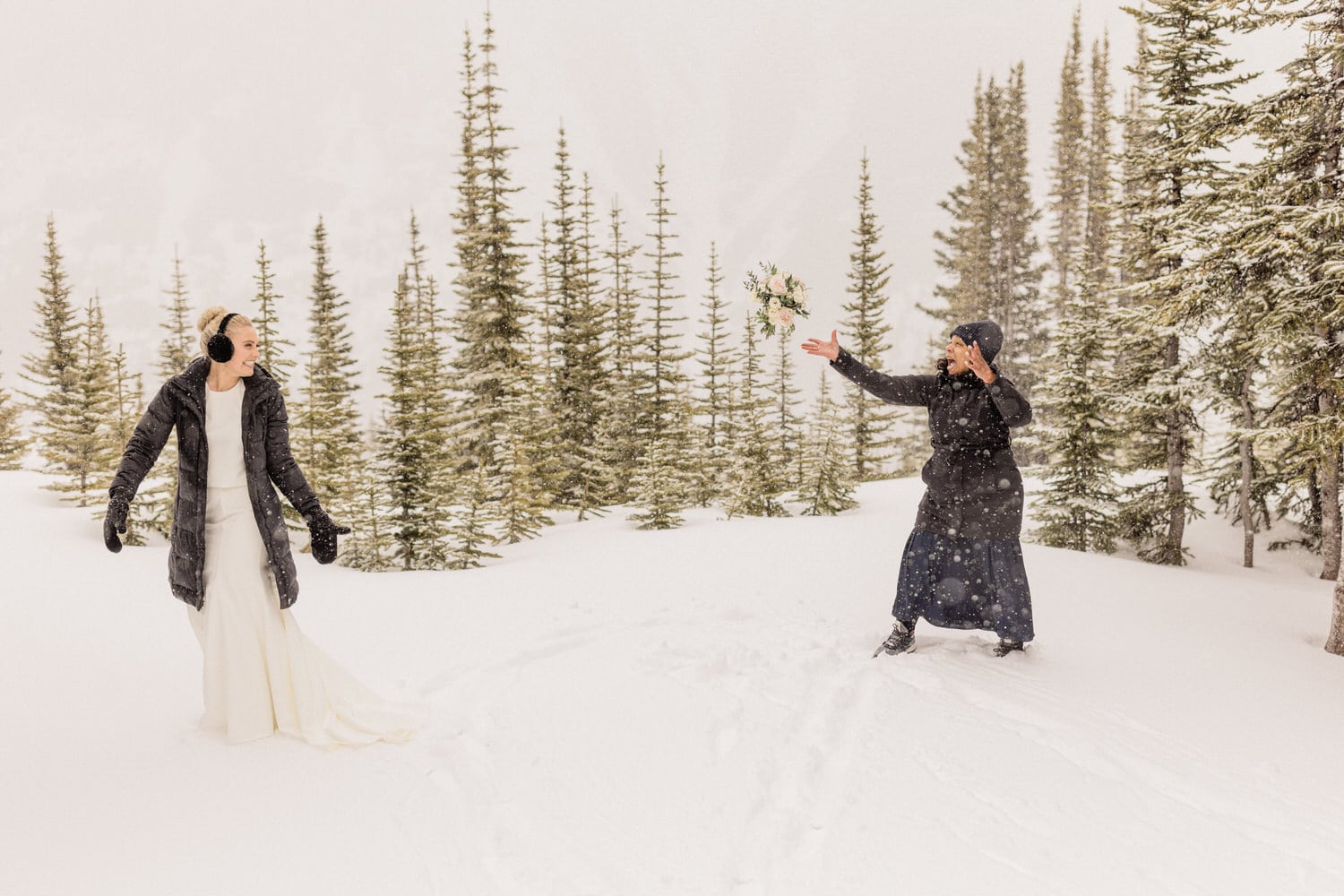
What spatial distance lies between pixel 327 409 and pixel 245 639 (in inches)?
445

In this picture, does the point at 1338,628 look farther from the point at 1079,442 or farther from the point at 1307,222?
the point at 1079,442

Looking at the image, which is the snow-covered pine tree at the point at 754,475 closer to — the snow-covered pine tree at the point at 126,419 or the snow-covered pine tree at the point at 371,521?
the snow-covered pine tree at the point at 371,521

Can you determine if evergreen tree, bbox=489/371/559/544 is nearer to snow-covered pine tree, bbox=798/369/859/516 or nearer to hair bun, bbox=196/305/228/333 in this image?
snow-covered pine tree, bbox=798/369/859/516

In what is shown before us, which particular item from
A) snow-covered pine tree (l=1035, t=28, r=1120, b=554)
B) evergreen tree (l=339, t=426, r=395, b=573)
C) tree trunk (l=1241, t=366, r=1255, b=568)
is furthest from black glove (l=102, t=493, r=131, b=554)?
tree trunk (l=1241, t=366, r=1255, b=568)

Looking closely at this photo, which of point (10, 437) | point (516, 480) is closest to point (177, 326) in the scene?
point (10, 437)

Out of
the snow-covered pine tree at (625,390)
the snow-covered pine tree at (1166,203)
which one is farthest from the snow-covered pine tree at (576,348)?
the snow-covered pine tree at (1166,203)

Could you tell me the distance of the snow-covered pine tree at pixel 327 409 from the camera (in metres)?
15.3

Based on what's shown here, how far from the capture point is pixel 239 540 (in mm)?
4230

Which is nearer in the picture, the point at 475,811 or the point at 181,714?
the point at 475,811

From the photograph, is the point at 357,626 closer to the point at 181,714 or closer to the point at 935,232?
the point at 181,714

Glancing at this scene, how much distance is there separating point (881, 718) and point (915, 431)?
3803 cm

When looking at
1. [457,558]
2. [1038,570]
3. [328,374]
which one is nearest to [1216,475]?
[1038,570]

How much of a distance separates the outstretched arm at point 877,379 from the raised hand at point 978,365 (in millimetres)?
624

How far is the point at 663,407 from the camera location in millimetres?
25109
